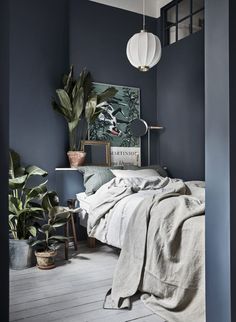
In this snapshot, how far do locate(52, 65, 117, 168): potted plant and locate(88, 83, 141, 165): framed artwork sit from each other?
21 cm

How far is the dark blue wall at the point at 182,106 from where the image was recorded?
4078 mm

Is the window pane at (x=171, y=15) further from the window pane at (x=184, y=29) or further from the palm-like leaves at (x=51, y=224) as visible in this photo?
the palm-like leaves at (x=51, y=224)

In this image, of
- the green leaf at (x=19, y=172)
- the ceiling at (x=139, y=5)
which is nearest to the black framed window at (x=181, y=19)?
the ceiling at (x=139, y=5)

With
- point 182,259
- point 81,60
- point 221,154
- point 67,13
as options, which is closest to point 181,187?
point 182,259

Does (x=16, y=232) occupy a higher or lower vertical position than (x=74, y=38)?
lower

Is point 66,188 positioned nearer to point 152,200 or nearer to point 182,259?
point 152,200

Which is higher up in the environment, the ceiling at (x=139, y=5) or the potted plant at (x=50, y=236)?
the ceiling at (x=139, y=5)

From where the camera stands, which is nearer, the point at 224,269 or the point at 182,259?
the point at 224,269

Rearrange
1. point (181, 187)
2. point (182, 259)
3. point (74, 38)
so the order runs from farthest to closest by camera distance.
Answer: point (74, 38) → point (181, 187) → point (182, 259)

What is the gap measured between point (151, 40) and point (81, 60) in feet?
3.67

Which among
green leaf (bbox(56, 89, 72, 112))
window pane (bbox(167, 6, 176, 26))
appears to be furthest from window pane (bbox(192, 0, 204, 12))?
green leaf (bbox(56, 89, 72, 112))

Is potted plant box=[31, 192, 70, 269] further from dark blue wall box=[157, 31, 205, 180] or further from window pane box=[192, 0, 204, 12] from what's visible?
window pane box=[192, 0, 204, 12]

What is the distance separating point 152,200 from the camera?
7.99ft

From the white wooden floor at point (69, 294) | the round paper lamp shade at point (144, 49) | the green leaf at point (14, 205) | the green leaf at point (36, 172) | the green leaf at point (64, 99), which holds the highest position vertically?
the round paper lamp shade at point (144, 49)
